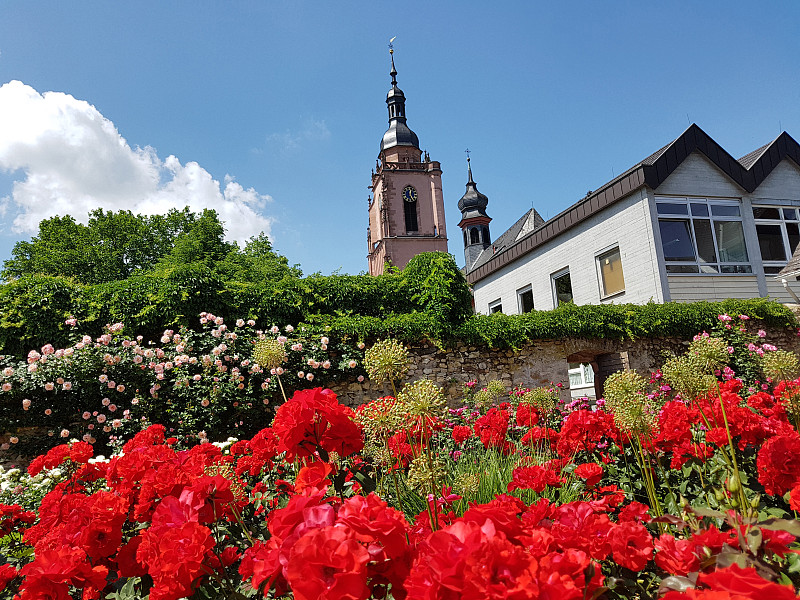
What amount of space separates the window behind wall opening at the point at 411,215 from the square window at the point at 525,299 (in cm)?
2467

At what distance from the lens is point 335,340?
938cm

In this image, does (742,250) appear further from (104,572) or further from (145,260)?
(145,260)

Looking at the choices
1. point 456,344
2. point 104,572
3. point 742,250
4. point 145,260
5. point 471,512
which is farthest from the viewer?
point 145,260

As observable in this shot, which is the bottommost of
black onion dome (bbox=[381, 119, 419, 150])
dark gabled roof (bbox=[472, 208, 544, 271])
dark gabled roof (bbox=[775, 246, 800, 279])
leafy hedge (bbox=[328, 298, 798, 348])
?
leafy hedge (bbox=[328, 298, 798, 348])

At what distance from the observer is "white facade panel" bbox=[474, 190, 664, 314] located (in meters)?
13.1

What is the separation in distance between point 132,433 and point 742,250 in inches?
622

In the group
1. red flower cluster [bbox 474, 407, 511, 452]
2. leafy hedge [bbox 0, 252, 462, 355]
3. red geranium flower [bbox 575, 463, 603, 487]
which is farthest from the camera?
leafy hedge [bbox 0, 252, 462, 355]

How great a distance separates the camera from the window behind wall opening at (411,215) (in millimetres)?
42156

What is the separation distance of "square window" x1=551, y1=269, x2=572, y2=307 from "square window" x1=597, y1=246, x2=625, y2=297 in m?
1.42

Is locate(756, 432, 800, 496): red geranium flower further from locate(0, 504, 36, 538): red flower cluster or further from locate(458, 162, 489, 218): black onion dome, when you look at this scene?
locate(458, 162, 489, 218): black onion dome

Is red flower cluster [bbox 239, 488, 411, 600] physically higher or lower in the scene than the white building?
lower

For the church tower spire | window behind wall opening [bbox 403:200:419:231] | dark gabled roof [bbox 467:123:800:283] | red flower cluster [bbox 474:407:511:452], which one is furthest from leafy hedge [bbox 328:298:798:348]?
the church tower spire

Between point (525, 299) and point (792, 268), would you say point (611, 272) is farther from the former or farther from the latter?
point (792, 268)

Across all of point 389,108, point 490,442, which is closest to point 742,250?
point 490,442
